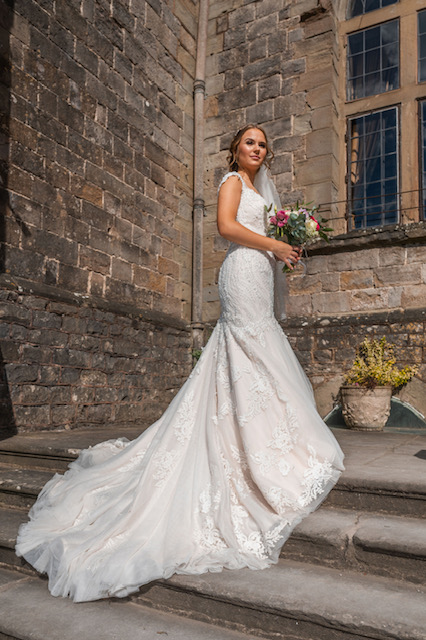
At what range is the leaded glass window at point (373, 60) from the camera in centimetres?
741

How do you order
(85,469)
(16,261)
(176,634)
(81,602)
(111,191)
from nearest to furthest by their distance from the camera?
(176,634)
(81,602)
(85,469)
(16,261)
(111,191)

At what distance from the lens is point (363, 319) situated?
649cm

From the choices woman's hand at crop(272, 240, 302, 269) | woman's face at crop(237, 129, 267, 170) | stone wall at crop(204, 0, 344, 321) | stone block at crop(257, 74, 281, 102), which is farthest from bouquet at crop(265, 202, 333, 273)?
stone block at crop(257, 74, 281, 102)

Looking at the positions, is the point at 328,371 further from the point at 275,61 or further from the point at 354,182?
the point at 275,61

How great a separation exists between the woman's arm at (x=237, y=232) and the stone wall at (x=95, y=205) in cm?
269

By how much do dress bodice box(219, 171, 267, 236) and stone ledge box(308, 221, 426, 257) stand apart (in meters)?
3.58

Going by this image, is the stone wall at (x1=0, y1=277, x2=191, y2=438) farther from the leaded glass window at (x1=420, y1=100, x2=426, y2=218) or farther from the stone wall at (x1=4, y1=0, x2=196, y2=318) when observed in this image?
the leaded glass window at (x1=420, y1=100, x2=426, y2=218)

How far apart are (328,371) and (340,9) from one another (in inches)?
208

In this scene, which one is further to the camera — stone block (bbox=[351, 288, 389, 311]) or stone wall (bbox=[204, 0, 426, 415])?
stone block (bbox=[351, 288, 389, 311])

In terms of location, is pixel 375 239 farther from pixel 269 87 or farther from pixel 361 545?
pixel 361 545

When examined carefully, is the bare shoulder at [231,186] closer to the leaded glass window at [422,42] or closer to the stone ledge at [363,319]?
the stone ledge at [363,319]

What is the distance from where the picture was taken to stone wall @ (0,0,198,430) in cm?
520

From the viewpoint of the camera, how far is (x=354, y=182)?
743cm

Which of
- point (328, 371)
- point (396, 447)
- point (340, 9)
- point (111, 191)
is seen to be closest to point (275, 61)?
point (340, 9)
